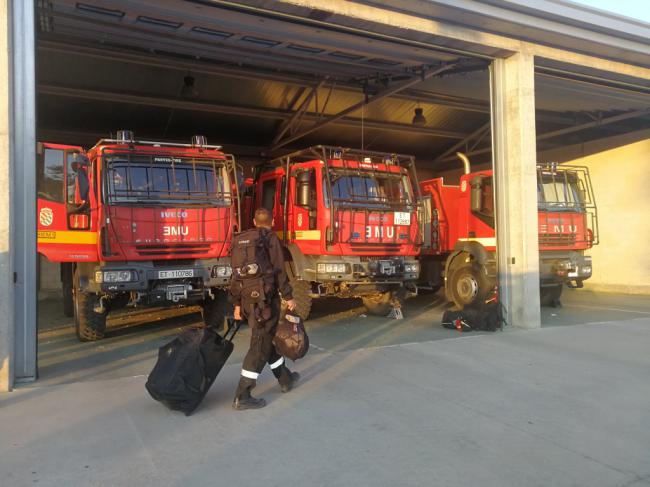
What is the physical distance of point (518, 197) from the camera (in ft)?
28.9

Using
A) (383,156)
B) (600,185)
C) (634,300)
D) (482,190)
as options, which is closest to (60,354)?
(383,156)

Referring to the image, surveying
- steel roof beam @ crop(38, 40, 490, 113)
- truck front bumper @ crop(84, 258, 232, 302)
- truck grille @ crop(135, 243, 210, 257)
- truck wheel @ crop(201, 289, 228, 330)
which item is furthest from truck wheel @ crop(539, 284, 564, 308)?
truck grille @ crop(135, 243, 210, 257)

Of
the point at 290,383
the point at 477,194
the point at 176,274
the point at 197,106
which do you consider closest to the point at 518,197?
the point at 477,194

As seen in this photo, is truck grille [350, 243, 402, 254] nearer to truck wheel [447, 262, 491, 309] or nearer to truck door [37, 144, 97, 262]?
truck wheel [447, 262, 491, 309]

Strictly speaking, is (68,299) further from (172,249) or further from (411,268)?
(411,268)

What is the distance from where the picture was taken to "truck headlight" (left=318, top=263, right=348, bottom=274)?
873 cm

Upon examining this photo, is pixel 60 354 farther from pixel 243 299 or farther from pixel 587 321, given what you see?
pixel 587 321

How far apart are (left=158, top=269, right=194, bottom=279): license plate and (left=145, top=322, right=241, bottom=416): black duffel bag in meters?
3.13

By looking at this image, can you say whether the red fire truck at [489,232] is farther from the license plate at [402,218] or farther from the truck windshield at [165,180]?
the truck windshield at [165,180]

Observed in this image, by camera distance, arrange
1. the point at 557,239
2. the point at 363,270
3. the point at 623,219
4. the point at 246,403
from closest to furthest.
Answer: the point at 246,403 < the point at 363,270 < the point at 557,239 < the point at 623,219

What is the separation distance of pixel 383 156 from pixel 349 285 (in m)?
2.43

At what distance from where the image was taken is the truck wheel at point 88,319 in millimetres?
7715

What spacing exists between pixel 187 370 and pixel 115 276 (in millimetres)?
3330

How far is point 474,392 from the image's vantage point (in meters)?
5.25
